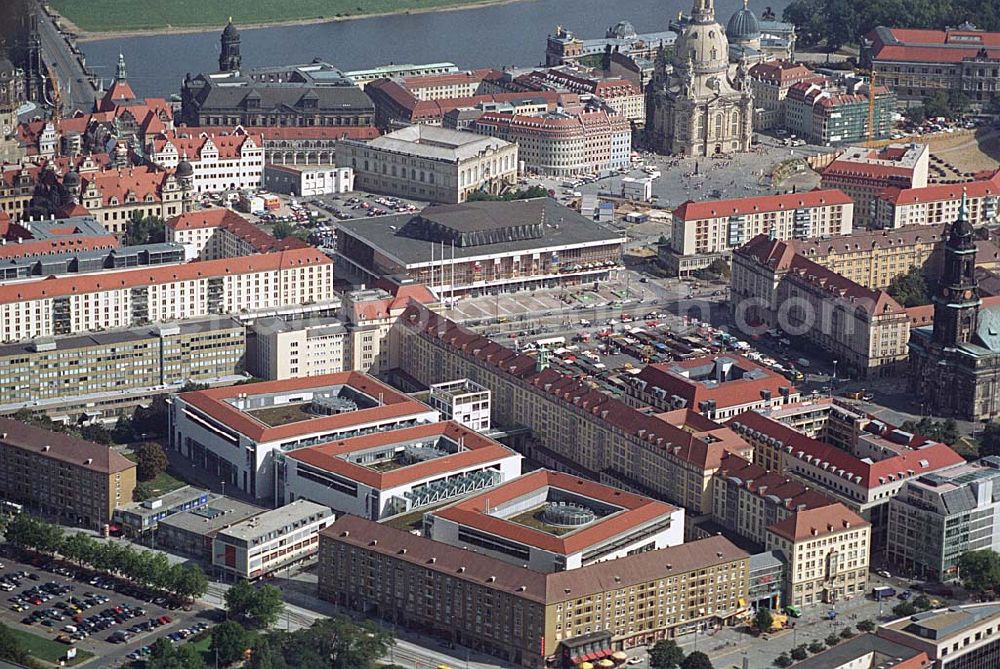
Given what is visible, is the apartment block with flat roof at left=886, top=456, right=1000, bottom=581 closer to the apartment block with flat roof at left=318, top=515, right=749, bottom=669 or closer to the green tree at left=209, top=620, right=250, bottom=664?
the apartment block with flat roof at left=318, top=515, right=749, bottom=669

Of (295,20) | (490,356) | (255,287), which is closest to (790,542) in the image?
(490,356)

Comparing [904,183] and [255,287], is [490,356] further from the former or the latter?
[904,183]

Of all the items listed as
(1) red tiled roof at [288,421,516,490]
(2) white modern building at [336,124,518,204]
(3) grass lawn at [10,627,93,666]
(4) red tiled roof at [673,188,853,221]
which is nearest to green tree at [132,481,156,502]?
(1) red tiled roof at [288,421,516,490]

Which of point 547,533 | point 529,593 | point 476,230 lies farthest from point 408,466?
point 476,230

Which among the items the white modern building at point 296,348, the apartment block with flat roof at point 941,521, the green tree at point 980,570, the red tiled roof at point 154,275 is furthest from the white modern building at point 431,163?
the green tree at point 980,570

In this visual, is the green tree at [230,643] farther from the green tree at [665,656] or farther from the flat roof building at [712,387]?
the flat roof building at [712,387]
